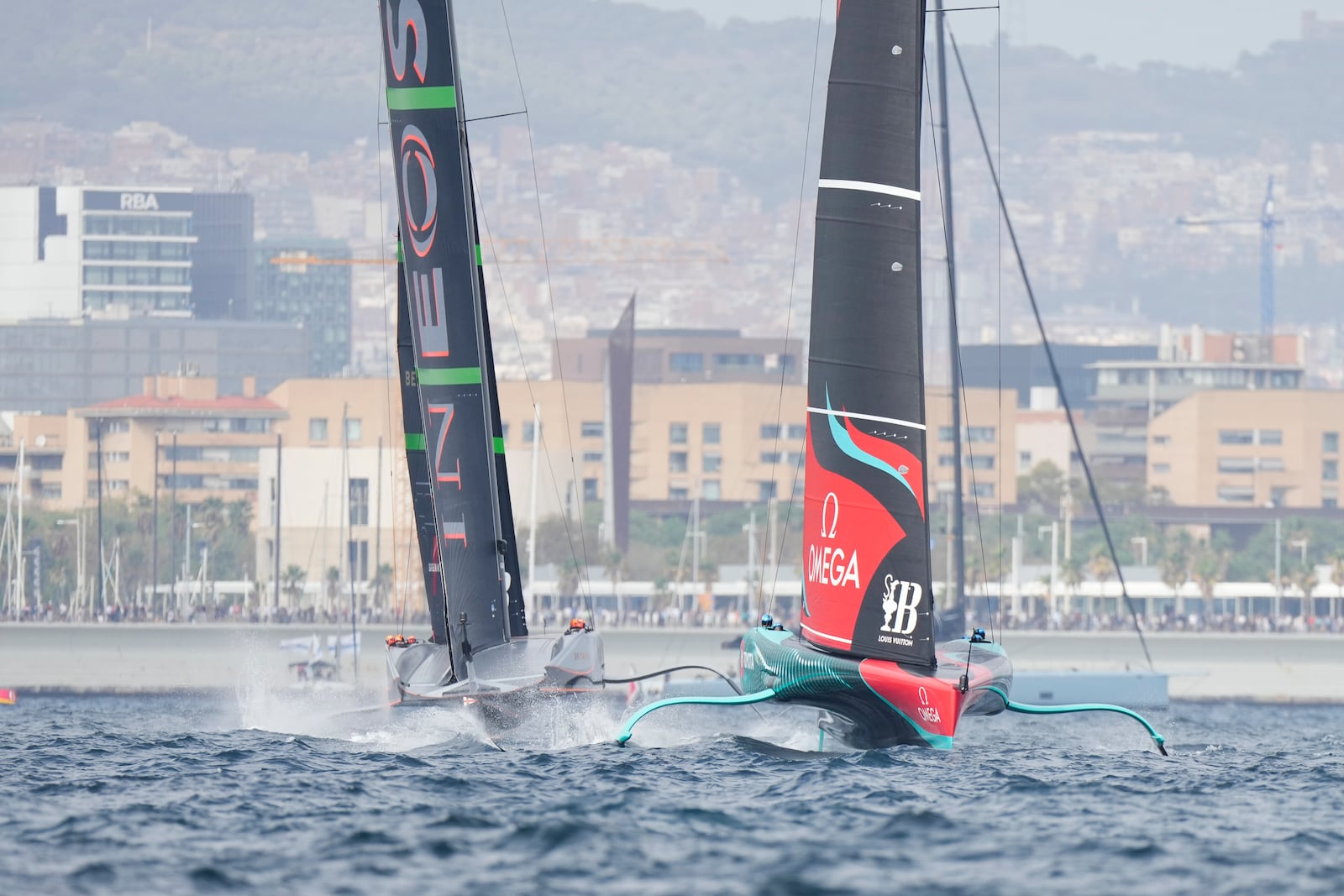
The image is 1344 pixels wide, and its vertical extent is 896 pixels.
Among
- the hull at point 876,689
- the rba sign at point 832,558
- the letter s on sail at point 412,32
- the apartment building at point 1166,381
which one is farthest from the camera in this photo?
the apartment building at point 1166,381

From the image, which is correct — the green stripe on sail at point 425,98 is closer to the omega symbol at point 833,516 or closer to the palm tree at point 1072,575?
the omega symbol at point 833,516

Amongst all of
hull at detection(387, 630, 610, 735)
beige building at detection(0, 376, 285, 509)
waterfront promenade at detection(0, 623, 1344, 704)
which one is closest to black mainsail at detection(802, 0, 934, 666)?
hull at detection(387, 630, 610, 735)

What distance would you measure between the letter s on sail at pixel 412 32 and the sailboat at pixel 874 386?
667 centimetres

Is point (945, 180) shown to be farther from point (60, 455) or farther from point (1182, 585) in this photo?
point (60, 455)

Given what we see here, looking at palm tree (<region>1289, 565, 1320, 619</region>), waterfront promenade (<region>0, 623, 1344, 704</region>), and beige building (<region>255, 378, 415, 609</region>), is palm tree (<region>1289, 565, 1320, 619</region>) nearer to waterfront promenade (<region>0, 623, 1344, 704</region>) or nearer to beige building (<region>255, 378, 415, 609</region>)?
waterfront promenade (<region>0, 623, 1344, 704</region>)

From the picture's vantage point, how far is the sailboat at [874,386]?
70.2 ft

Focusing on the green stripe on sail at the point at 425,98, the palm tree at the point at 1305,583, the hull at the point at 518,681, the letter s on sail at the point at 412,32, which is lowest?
the palm tree at the point at 1305,583

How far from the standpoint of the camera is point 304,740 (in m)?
26.1

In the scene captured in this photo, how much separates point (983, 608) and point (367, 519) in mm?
34155

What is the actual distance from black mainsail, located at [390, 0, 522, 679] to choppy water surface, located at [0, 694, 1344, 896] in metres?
2.00

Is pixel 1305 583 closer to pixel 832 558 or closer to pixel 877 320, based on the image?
pixel 832 558

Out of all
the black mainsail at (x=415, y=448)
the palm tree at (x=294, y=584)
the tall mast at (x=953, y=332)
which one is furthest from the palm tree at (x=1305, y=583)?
the black mainsail at (x=415, y=448)

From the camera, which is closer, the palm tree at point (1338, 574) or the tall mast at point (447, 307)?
the tall mast at point (447, 307)

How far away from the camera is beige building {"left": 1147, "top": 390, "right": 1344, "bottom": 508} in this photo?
148 m
